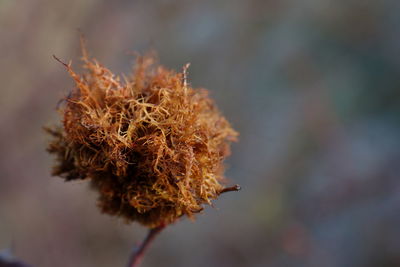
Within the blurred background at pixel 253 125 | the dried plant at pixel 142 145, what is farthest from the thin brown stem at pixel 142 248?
the blurred background at pixel 253 125

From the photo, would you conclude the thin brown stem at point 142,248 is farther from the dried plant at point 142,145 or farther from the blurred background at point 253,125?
the blurred background at point 253,125

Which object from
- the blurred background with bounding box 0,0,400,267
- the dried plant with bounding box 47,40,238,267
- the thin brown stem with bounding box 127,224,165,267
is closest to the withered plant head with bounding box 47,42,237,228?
the dried plant with bounding box 47,40,238,267

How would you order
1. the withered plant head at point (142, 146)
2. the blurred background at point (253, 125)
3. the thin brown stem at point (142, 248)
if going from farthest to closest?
the blurred background at point (253, 125) < the thin brown stem at point (142, 248) < the withered plant head at point (142, 146)

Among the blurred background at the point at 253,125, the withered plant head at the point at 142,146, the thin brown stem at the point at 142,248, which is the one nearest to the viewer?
the withered plant head at the point at 142,146

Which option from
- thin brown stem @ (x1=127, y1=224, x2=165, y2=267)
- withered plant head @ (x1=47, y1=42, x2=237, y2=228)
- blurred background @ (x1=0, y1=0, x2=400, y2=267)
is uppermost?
blurred background @ (x1=0, y1=0, x2=400, y2=267)

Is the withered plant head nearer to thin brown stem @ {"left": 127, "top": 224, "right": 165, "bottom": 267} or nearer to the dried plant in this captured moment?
the dried plant

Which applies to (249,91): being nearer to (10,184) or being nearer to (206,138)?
(10,184)

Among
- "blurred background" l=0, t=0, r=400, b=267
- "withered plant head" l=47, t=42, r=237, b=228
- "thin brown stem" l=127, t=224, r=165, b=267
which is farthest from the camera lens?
"blurred background" l=0, t=0, r=400, b=267

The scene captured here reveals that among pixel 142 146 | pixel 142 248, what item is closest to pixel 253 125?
pixel 142 248

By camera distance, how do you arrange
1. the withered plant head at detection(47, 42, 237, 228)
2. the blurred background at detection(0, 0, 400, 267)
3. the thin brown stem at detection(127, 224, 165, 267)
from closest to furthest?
the withered plant head at detection(47, 42, 237, 228) < the thin brown stem at detection(127, 224, 165, 267) < the blurred background at detection(0, 0, 400, 267)
